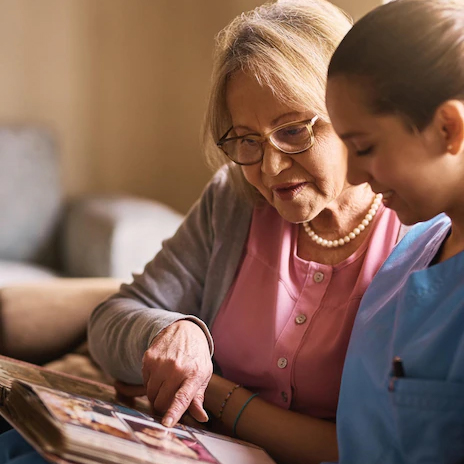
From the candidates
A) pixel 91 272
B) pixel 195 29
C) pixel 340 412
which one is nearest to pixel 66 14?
pixel 195 29

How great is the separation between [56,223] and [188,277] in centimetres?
170

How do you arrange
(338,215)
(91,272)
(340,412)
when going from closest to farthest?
(340,412)
(338,215)
(91,272)

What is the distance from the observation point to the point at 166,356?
1146mm

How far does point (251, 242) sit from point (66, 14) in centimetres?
215

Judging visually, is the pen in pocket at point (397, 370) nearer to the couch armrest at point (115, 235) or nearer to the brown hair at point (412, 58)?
the brown hair at point (412, 58)

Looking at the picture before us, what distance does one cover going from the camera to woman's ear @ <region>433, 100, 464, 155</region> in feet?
2.46

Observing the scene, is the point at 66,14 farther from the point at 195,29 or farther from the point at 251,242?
the point at 251,242

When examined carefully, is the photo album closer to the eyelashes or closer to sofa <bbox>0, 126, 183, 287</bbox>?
the eyelashes

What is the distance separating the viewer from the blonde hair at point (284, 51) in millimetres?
1170

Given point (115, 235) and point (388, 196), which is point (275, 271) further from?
point (115, 235)

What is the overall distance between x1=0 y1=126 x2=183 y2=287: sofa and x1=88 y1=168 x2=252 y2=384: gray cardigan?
102cm

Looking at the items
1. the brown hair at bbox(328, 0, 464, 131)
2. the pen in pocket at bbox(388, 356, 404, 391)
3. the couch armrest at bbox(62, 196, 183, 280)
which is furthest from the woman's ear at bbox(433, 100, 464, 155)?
the couch armrest at bbox(62, 196, 183, 280)

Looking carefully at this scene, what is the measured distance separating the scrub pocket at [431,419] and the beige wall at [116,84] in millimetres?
2416

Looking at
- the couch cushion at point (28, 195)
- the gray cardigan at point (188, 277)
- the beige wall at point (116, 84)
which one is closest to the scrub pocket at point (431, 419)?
the gray cardigan at point (188, 277)
